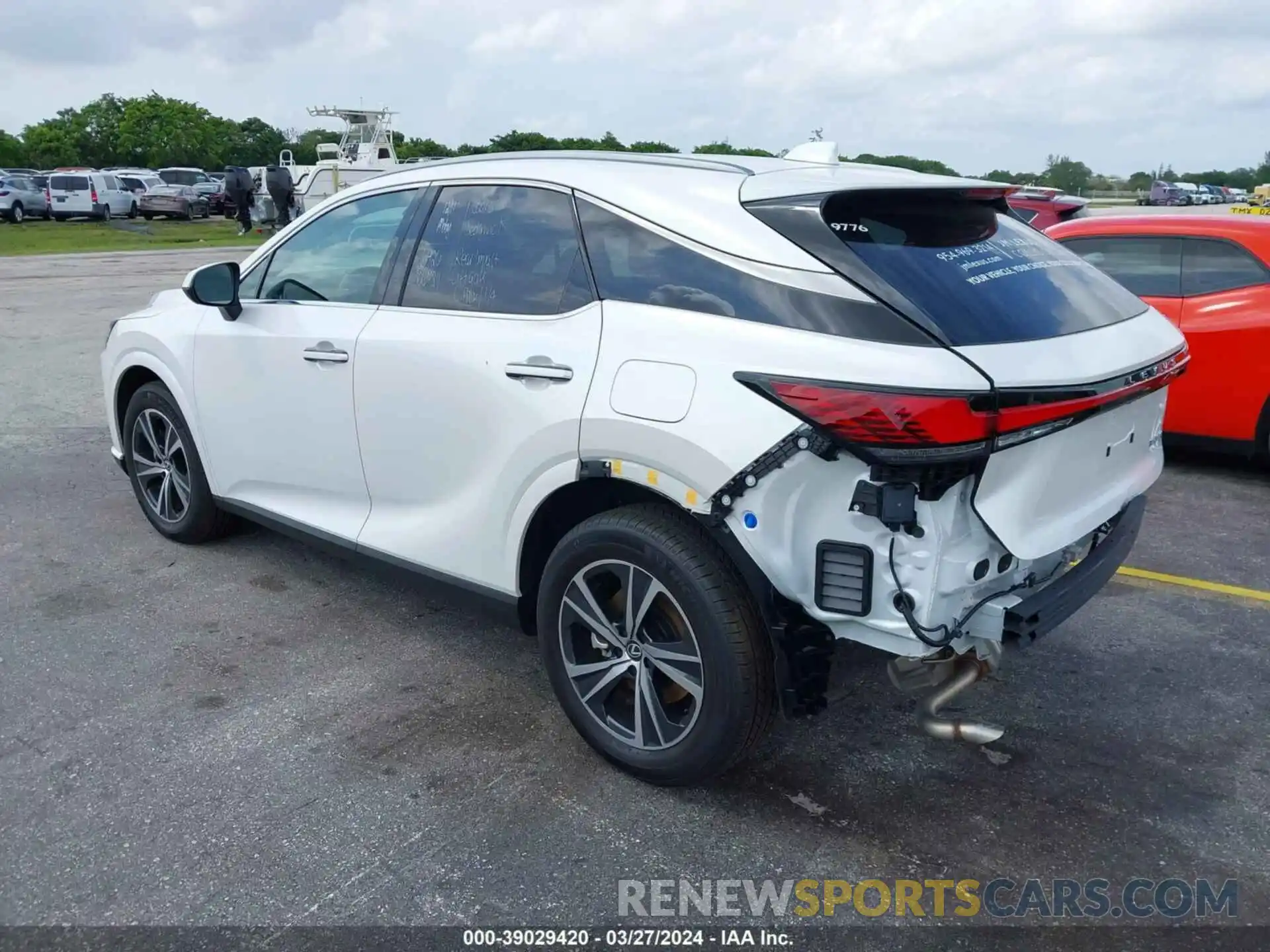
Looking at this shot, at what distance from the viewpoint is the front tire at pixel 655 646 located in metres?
2.90

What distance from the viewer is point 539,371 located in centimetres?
324

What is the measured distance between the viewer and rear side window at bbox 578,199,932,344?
2.71 metres

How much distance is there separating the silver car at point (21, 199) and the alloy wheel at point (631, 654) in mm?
39135

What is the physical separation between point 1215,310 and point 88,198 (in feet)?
123

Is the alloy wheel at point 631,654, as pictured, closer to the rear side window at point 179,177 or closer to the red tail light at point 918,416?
the red tail light at point 918,416

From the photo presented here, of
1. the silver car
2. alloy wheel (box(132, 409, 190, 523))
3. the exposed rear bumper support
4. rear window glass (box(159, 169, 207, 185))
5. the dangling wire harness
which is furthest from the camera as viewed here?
rear window glass (box(159, 169, 207, 185))

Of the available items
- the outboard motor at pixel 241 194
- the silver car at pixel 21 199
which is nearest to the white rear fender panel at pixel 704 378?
the outboard motor at pixel 241 194

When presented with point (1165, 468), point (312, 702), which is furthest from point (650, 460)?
point (1165, 468)

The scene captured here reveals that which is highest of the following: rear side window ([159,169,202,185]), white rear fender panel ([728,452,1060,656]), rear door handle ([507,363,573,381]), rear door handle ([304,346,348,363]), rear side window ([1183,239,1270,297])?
rear side window ([159,169,202,185])

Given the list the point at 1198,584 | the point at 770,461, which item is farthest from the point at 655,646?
the point at 1198,584

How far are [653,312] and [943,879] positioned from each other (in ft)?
5.72

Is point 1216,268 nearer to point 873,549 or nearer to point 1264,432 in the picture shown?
point 1264,432

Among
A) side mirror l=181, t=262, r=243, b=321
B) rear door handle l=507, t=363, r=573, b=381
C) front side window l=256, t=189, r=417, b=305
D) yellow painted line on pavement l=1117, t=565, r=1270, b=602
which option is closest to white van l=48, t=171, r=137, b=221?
side mirror l=181, t=262, r=243, b=321

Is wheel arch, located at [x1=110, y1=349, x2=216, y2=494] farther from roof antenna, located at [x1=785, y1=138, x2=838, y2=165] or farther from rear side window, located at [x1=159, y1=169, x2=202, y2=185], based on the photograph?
rear side window, located at [x1=159, y1=169, x2=202, y2=185]
